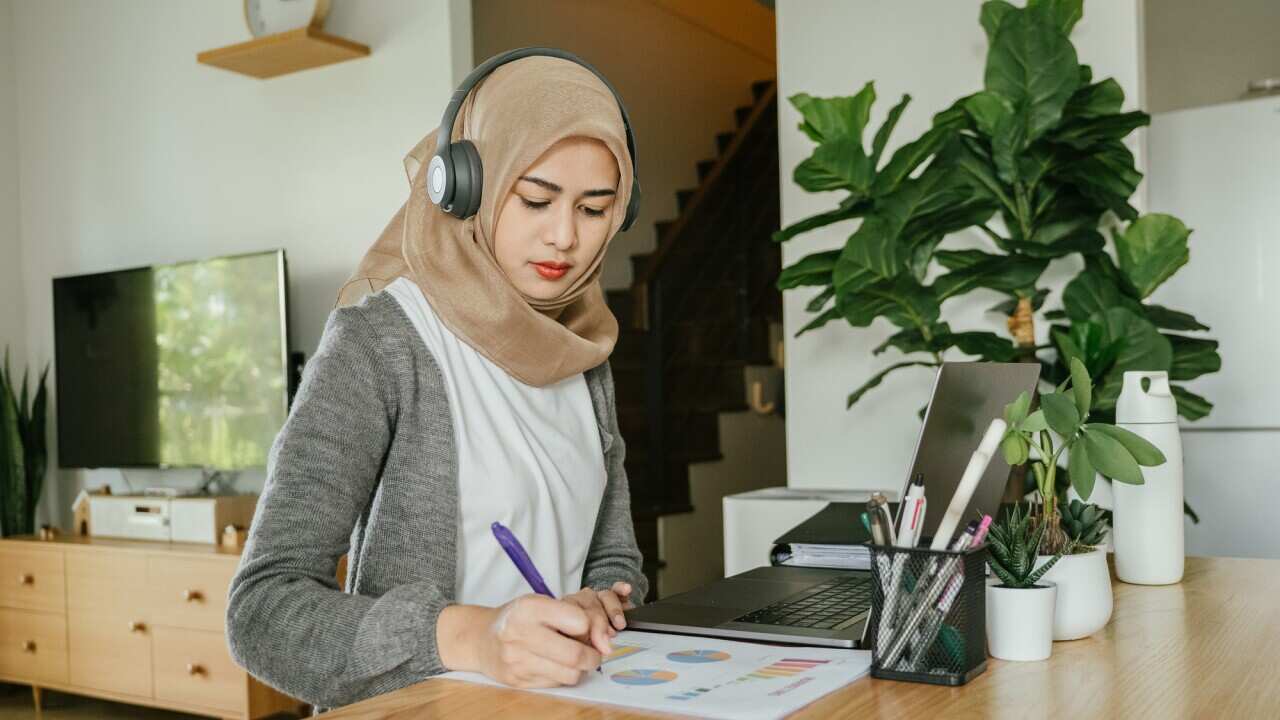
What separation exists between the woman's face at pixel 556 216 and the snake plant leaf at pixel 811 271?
1.70 metres

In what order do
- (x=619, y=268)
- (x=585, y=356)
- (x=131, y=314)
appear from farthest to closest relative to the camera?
(x=619, y=268)
(x=131, y=314)
(x=585, y=356)

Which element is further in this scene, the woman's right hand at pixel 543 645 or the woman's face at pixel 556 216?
the woman's face at pixel 556 216

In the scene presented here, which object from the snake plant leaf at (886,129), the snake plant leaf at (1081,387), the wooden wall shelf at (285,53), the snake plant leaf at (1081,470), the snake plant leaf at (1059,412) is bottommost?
the snake plant leaf at (1081,470)

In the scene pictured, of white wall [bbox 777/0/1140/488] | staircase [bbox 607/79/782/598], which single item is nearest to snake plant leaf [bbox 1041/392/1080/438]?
white wall [bbox 777/0/1140/488]

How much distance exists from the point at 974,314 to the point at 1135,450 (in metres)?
2.14

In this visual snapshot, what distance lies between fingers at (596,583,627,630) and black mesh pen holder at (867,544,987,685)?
0.96 ft

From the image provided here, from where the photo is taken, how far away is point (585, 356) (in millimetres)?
1424

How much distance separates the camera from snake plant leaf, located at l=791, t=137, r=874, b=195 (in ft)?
9.36

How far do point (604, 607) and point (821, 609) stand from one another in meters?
0.23

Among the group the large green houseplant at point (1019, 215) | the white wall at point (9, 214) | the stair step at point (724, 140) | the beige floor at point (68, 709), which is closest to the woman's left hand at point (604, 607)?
the large green houseplant at point (1019, 215)

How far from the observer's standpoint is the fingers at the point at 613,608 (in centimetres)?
117

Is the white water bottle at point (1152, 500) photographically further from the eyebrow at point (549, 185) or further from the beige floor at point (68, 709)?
the beige floor at point (68, 709)

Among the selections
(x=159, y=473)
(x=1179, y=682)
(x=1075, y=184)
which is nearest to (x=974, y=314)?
(x=1075, y=184)

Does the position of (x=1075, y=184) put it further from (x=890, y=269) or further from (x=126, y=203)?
(x=126, y=203)
